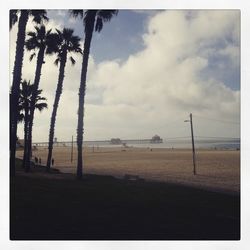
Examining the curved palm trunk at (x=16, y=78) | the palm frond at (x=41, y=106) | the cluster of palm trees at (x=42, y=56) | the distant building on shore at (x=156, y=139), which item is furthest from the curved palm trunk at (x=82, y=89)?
the distant building on shore at (x=156, y=139)

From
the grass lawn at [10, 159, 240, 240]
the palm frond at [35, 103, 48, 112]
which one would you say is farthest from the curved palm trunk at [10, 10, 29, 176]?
the palm frond at [35, 103, 48, 112]

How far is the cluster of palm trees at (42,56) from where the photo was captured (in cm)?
1315

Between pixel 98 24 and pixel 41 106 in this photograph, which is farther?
pixel 41 106

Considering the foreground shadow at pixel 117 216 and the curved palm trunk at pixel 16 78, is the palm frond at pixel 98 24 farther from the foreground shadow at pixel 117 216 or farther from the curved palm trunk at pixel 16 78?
the foreground shadow at pixel 117 216

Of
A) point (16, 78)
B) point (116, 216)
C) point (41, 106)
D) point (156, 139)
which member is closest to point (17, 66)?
point (16, 78)

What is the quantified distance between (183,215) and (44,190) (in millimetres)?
4638

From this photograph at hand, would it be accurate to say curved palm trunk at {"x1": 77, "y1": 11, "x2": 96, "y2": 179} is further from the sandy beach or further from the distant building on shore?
the distant building on shore

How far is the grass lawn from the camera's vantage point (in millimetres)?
8070

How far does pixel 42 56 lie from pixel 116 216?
15542mm

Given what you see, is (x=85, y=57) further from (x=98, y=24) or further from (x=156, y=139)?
(x=156, y=139)

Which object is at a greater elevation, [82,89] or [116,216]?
[82,89]

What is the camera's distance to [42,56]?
2202 centimetres

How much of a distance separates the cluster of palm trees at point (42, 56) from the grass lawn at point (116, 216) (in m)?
3.07
